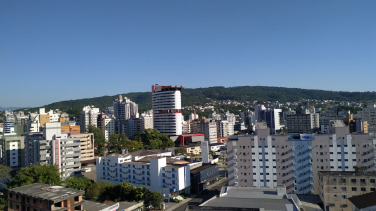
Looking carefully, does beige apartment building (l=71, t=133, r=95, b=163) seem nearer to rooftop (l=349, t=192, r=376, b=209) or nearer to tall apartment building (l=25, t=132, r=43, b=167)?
tall apartment building (l=25, t=132, r=43, b=167)

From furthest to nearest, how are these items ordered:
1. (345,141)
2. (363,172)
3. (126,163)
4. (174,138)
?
(174,138) → (126,163) → (345,141) → (363,172)

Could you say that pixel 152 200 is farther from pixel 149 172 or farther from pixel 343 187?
pixel 343 187

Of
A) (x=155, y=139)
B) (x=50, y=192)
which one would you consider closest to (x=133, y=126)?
(x=155, y=139)

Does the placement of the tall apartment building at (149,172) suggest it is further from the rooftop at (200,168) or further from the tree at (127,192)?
the tree at (127,192)

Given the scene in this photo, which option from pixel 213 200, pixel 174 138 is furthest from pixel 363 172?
pixel 174 138

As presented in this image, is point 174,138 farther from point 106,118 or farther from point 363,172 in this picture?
point 363,172
